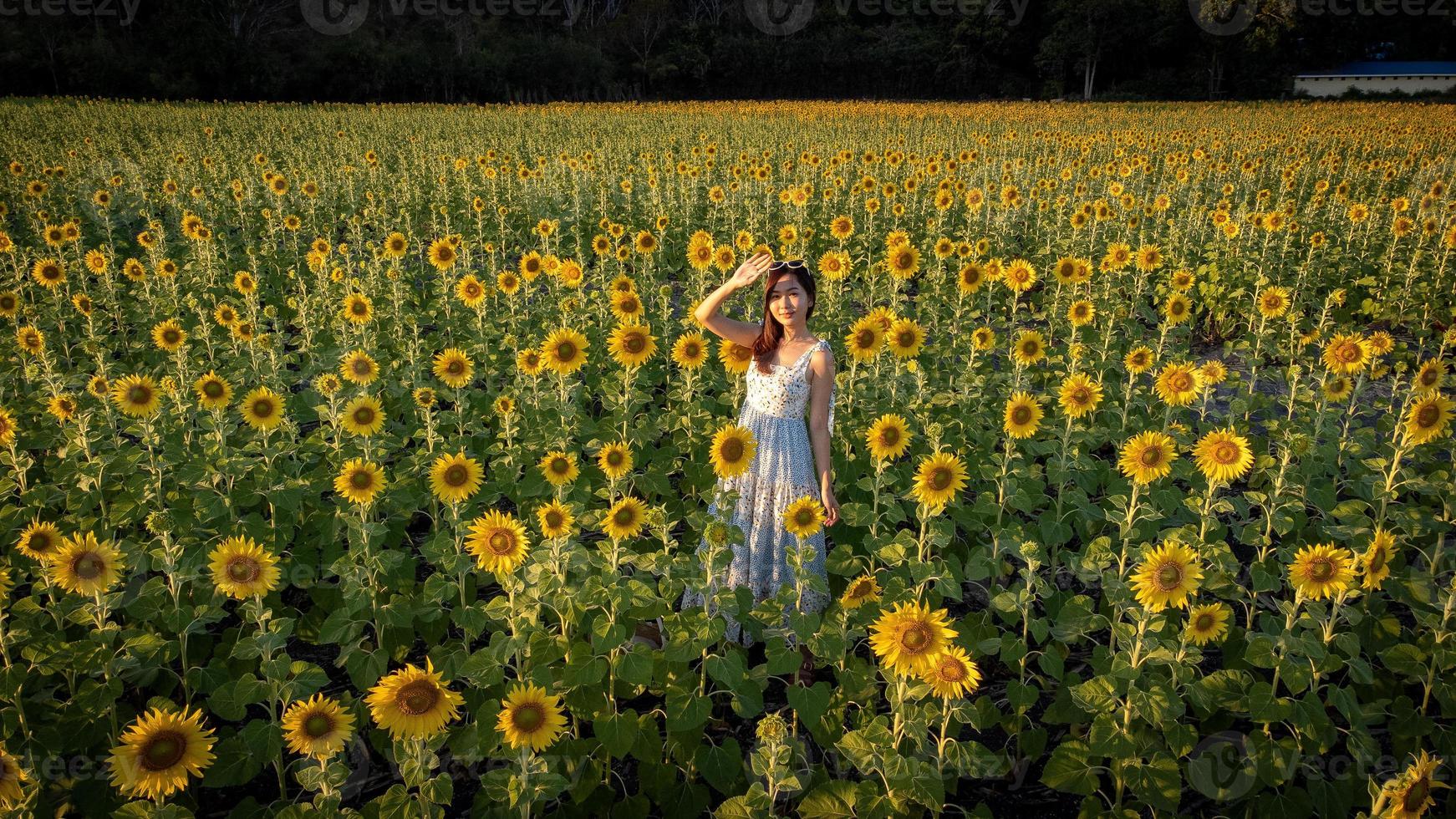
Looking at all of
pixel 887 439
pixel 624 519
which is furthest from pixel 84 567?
pixel 887 439

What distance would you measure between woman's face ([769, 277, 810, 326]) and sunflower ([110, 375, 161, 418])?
335 cm

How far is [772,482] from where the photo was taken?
3.75 m

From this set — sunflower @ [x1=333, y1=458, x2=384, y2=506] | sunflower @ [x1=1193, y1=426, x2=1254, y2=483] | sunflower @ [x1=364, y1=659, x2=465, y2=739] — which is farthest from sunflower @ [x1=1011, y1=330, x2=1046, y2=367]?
sunflower @ [x1=364, y1=659, x2=465, y2=739]

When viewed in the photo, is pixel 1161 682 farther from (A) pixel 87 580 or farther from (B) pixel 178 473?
(B) pixel 178 473

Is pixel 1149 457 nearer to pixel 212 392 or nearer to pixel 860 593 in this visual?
pixel 860 593

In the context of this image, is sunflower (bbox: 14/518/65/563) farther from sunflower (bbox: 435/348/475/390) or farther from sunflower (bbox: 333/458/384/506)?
sunflower (bbox: 435/348/475/390)

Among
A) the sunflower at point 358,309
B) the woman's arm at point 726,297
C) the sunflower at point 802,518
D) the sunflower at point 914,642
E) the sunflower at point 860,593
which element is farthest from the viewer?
the sunflower at point 358,309

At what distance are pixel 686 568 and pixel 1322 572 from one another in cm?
228

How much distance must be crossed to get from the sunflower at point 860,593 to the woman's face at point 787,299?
1340 mm

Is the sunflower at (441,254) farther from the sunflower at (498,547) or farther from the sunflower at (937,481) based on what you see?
the sunflower at (937,481)

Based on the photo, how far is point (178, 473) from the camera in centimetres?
388

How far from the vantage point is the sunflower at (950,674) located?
2.26 metres

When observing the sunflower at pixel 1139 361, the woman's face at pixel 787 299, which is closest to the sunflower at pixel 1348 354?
the sunflower at pixel 1139 361

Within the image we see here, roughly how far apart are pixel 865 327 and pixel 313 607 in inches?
125
